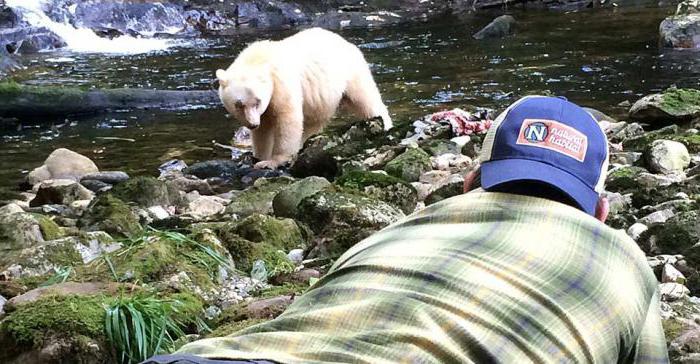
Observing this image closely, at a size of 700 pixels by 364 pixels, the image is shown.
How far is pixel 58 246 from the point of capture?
4.22 meters

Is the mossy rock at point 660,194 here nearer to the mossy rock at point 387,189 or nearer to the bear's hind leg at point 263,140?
the mossy rock at point 387,189

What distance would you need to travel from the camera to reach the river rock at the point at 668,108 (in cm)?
848

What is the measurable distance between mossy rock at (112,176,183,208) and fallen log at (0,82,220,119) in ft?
15.8

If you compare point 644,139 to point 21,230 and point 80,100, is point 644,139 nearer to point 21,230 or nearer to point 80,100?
point 21,230

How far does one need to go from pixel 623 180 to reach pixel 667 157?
827 mm

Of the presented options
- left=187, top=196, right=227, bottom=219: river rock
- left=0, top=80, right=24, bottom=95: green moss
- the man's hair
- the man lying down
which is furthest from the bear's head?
the man's hair

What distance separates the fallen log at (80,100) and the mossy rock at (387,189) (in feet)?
21.4

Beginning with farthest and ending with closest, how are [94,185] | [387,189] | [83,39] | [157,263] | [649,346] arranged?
[83,39]
[94,185]
[387,189]
[157,263]
[649,346]

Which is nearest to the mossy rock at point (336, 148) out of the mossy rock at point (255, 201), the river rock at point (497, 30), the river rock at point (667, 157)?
the mossy rock at point (255, 201)

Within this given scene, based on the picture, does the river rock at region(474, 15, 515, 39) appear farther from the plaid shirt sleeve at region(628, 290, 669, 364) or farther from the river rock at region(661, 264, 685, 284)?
the plaid shirt sleeve at region(628, 290, 669, 364)

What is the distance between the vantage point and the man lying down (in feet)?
5.34

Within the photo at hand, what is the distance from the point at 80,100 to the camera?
36.6ft

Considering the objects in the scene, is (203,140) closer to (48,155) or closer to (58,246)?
(48,155)

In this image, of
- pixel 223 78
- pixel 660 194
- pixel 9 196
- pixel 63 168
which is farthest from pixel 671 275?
pixel 63 168
